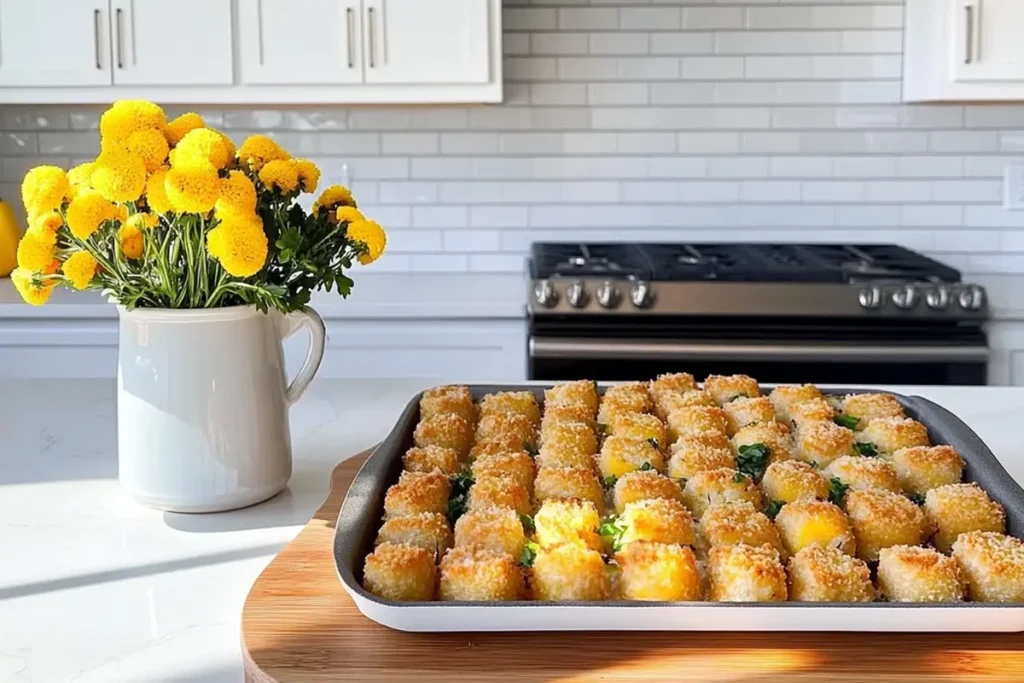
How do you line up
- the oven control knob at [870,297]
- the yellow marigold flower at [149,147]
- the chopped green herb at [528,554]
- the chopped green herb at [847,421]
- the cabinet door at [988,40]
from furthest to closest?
1. the cabinet door at [988,40]
2. the oven control knob at [870,297]
3. the chopped green herb at [847,421]
4. the yellow marigold flower at [149,147]
5. the chopped green herb at [528,554]

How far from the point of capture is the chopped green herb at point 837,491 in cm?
104

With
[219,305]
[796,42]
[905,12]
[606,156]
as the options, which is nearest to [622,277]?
[606,156]

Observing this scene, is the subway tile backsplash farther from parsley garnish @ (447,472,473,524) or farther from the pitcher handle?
parsley garnish @ (447,472,473,524)

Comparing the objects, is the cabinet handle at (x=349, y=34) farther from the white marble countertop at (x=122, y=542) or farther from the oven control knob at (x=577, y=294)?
the white marble countertop at (x=122, y=542)

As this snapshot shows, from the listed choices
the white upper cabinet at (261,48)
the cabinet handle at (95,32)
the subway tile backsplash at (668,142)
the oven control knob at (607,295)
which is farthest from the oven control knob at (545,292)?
the cabinet handle at (95,32)

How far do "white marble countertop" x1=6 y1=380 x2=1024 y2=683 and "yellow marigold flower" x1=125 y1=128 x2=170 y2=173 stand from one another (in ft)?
1.21

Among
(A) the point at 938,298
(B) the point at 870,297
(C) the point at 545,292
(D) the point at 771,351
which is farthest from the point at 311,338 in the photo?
(A) the point at 938,298

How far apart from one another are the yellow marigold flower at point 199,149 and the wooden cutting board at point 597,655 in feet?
1.30

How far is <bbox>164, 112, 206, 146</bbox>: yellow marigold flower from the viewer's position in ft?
3.46

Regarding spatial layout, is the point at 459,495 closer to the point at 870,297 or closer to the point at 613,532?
the point at 613,532

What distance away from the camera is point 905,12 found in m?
3.15

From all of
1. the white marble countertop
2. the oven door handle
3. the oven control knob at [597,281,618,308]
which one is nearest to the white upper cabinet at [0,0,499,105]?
the oven control knob at [597,281,618,308]

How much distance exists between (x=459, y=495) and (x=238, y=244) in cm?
31

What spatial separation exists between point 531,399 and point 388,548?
1.54 feet
